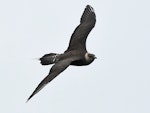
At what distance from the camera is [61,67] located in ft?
83.2

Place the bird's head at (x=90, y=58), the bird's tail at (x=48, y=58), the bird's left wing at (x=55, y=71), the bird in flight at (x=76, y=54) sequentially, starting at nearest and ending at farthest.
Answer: the bird's left wing at (x=55, y=71) < the bird in flight at (x=76, y=54) < the bird's tail at (x=48, y=58) < the bird's head at (x=90, y=58)

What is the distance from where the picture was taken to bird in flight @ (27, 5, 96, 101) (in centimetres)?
2508

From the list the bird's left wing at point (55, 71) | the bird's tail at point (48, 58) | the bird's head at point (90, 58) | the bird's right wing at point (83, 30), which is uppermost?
the bird's right wing at point (83, 30)

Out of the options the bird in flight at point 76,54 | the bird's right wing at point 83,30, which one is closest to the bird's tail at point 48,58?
the bird in flight at point 76,54

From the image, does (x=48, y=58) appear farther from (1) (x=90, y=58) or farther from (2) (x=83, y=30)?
(2) (x=83, y=30)

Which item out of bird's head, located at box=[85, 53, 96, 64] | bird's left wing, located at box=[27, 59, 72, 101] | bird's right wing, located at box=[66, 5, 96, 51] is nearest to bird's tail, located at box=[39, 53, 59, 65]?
bird's left wing, located at box=[27, 59, 72, 101]

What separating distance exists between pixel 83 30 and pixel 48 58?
334cm

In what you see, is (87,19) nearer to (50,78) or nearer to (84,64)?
(84,64)

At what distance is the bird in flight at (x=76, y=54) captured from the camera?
82.3ft

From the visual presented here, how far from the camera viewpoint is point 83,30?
1187 inches

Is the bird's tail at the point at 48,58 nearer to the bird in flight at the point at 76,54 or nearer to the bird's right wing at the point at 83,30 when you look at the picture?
the bird in flight at the point at 76,54

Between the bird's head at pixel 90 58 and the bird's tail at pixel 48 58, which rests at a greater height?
the bird's tail at pixel 48 58

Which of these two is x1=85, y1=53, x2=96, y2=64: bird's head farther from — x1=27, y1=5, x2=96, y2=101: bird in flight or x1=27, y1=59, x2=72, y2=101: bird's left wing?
x1=27, y1=59, x2=72, y2=101: bird's left wing

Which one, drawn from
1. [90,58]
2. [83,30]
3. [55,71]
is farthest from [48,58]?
[83,30]
